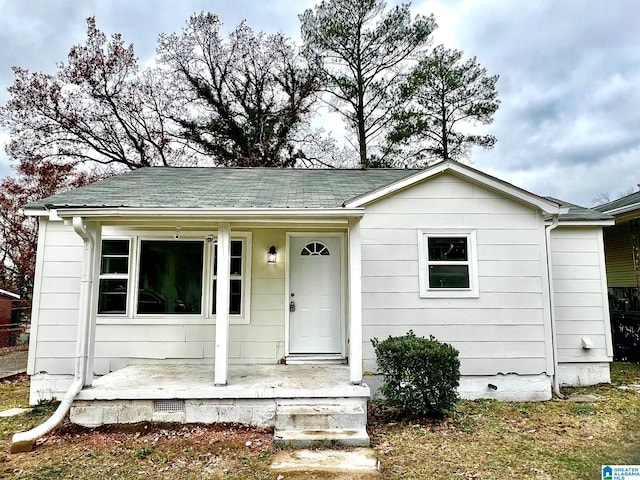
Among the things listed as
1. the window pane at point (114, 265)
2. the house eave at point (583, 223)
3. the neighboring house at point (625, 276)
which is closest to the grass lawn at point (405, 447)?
the window pane at point (114, 265)

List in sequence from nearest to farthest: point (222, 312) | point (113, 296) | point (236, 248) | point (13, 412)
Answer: point (222, 312)
point (13, 412)
point (113, 296)
point (236, 248)

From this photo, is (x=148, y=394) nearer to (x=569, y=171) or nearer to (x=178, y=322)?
(x=178, y=322)

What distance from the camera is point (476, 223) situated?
6035 millimetres

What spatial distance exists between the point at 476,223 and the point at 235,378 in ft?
13.1

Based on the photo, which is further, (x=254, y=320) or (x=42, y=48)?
(x=42, y=48)

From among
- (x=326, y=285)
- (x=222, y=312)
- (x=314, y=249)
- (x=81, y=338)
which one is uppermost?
(x=314, y=249)

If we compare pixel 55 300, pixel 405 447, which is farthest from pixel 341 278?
pixel 55 300

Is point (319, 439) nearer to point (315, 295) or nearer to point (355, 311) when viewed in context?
point (355, 311)

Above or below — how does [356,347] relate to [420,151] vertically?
below

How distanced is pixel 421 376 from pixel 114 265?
473 cm

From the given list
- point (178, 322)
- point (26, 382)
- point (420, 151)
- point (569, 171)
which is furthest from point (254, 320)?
point (569, 171)

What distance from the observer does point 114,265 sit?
6.30m

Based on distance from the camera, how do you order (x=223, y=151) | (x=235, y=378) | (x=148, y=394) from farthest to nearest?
1. (x=223, y=151)
2. (x=235, y=378)
3. (x=148, y=394)

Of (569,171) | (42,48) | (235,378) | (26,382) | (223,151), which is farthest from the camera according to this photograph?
(569,171)
